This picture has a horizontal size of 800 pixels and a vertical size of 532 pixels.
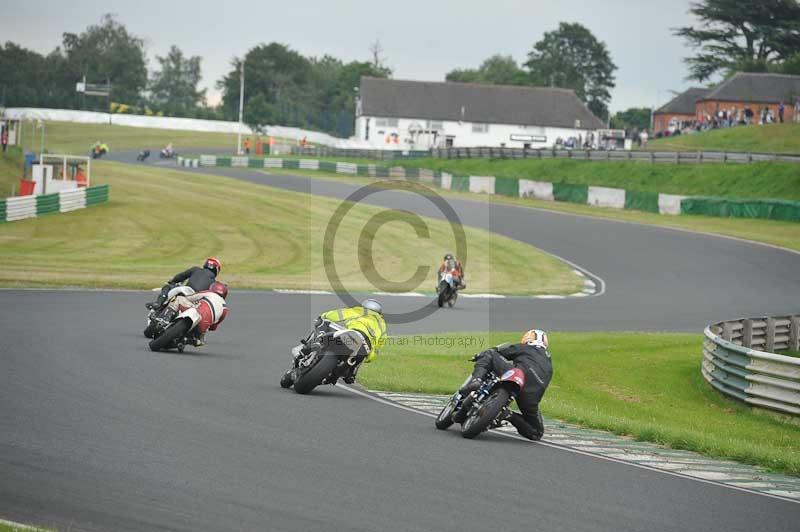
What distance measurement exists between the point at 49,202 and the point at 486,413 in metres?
36.8

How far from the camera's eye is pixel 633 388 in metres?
18.8

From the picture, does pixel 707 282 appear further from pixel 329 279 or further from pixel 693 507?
pixel 693 507

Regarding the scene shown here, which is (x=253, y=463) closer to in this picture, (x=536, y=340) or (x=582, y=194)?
(x=536, y=340)

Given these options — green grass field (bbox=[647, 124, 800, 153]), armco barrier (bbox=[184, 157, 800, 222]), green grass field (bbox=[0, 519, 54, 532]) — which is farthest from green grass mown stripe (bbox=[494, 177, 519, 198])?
green grass field (bbox=[0, 519, 54, 532])

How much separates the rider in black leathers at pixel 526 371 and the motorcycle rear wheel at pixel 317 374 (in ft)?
7.27

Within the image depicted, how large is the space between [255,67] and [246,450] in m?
144

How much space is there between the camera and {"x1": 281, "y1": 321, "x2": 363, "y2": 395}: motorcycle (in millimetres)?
13070

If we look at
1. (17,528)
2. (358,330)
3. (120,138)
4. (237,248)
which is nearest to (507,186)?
(237,248)

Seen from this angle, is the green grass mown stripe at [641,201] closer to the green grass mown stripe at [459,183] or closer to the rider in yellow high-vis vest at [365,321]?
the green grass mown stripe at [459,183]

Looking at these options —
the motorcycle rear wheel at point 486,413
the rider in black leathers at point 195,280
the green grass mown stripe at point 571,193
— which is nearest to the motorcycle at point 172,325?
the rider in black leathers at point 195,280

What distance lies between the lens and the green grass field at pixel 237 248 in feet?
107

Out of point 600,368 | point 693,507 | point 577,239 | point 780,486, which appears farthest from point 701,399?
point 577,239

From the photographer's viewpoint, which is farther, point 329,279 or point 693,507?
point 329,279

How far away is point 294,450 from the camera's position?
32.3 feet
